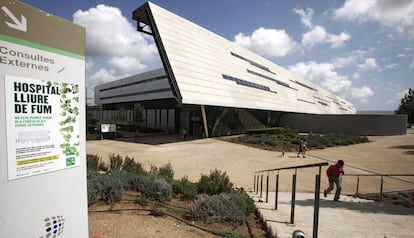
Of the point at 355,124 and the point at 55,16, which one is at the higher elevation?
the point at 55,16

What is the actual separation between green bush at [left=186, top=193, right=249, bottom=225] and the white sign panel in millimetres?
3161

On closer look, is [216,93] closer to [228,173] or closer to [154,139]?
[154,139]

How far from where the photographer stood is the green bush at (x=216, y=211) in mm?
5417

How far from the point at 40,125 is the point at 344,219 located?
6969 millimetres

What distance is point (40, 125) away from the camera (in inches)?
109

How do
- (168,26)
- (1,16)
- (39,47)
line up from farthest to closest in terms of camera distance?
(168,26) < (39,47) < (1,16)

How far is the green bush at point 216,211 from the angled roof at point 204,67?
16532 mm

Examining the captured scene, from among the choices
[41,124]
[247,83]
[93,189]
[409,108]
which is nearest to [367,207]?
[93,189]

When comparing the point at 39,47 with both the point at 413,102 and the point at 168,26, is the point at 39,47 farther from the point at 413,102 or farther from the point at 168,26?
the point at 413,102

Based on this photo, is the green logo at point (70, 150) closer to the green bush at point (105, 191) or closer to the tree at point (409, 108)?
the green bush at point (105, 191)

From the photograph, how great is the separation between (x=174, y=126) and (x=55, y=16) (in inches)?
1323

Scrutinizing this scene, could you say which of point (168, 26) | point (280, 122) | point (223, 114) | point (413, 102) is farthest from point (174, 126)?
point (413, 102)

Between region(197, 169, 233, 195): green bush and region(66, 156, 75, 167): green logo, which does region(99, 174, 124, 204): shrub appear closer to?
region(66, 156, 75, 167): green logo

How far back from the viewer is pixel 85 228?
3.38 m
